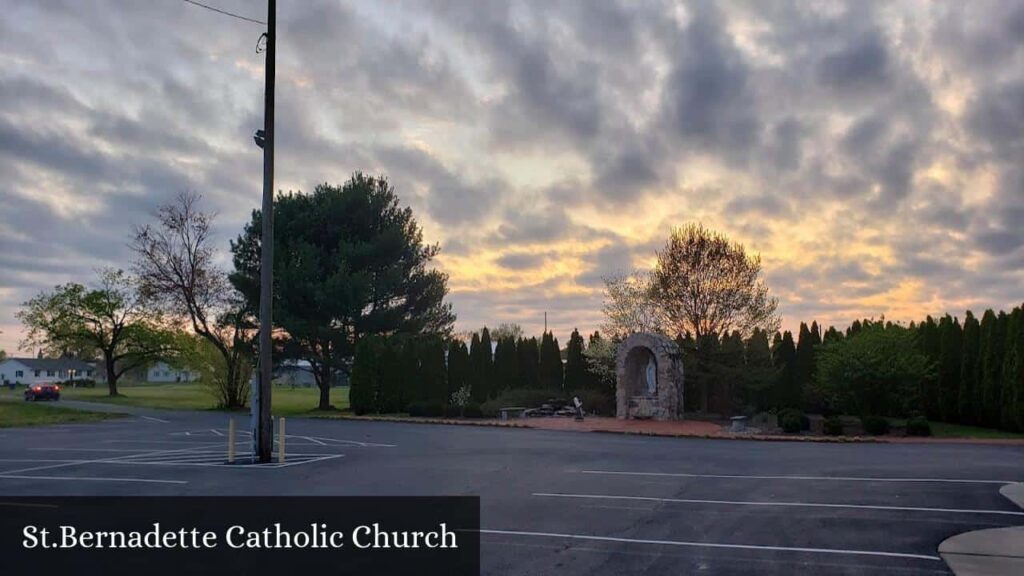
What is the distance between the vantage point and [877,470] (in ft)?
→ 44.9

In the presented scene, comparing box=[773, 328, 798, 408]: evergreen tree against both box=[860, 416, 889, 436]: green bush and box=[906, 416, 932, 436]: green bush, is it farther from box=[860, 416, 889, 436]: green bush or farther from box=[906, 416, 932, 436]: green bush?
A: box=[906, 416, 932, 436]: green bush

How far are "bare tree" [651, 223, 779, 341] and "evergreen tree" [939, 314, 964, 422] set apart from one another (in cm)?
630

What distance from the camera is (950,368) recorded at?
28953mm

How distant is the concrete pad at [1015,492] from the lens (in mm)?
10273

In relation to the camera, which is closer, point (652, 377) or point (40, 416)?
point (652, 377)

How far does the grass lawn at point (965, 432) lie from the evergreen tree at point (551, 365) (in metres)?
16.9

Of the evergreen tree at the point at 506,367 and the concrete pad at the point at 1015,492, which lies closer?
the concrete pad at the point at 1015,492

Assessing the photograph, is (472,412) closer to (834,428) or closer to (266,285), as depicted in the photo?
(834,428)

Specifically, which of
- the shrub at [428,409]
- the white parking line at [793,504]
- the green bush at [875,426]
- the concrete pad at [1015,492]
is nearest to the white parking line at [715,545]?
the white parking line at [793,504]

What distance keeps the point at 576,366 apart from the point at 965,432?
1706 centimetres

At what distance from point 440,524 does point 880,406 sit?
24683 mm

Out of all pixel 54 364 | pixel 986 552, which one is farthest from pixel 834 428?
pixel 54 364

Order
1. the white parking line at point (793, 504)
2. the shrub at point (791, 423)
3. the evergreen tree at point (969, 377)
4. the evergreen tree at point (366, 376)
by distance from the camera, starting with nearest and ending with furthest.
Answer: the white parking line at point (793, 504) → the shrub at point (791, 423) → the evergreen tree at point (969, 377) → the evergreen tree at point (366, 376)

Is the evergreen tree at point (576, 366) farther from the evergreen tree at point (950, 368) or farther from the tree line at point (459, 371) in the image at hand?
the evergreen tree at point (950, 368)
